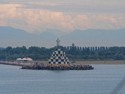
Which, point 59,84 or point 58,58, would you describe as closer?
point 59,84

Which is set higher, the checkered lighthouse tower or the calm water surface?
the checkered lighthouse tower

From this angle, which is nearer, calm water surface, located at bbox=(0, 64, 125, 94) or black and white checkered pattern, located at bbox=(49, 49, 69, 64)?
calm water surface, located at bbox=(0, 64, 125, 94)

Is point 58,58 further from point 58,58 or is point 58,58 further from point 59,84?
point 59,84

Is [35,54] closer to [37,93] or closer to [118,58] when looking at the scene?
[118,58]

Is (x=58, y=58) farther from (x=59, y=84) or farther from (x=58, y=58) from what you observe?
(x=59, y=84)

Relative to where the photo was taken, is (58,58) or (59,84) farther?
(58,58)

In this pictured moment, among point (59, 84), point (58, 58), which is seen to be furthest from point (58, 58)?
point (59, 84)

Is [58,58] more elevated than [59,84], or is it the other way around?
[58,58]

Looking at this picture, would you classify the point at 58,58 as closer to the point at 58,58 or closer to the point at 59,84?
the point at 58,58

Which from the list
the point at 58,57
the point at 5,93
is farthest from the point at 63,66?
the point at 5,93

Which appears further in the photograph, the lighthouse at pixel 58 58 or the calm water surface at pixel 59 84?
the lighthouse at pixel 58 58

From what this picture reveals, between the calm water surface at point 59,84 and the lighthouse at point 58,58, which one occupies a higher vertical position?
the lighthouse at point 58,58

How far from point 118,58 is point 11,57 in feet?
134

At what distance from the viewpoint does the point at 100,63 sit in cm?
13500
